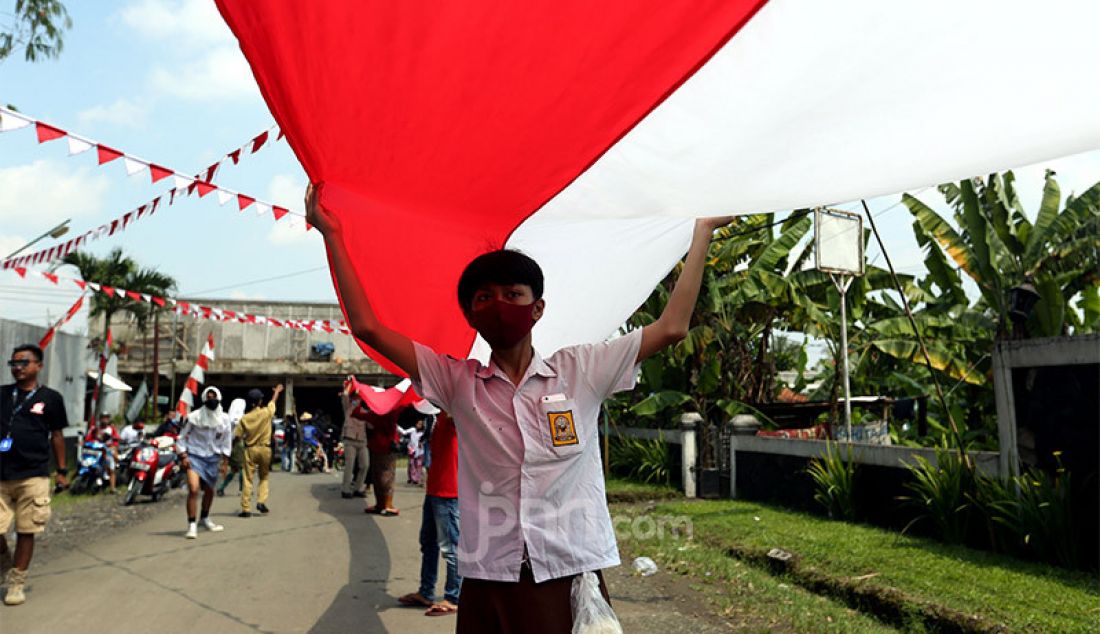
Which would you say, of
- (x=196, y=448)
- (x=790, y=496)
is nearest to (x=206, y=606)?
(x=196, y=448)

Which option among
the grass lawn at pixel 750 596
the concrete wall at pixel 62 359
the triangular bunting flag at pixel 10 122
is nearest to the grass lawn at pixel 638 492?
the grass lawn at pixel 750 596

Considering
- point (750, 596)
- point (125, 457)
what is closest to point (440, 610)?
point (750, 596)

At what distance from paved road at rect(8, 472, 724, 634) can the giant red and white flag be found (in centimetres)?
404

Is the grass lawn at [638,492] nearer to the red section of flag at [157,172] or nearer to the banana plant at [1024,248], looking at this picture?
the banana plant at [1024,248]

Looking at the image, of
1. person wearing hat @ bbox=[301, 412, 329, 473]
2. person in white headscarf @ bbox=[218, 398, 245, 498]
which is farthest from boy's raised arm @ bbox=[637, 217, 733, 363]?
person wearing hat @ bbox=[301, 412, 329, 473]

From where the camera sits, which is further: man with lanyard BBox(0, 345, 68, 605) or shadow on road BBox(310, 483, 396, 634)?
man with lanyard BBox(0, 345, 68, 605)

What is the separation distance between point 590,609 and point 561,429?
0.48 m

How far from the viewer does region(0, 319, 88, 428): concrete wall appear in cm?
1758

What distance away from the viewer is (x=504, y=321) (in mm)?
2410

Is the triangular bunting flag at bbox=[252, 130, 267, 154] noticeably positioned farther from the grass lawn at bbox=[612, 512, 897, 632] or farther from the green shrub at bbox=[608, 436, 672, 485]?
the green shrub at bbox=[608, 436, 672, 485]

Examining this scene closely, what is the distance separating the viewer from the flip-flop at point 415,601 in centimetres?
668

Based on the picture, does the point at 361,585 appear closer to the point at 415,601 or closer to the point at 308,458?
the point at 415,601

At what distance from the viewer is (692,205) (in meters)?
3.03

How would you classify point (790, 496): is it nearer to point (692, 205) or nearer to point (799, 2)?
point (692, 205)
